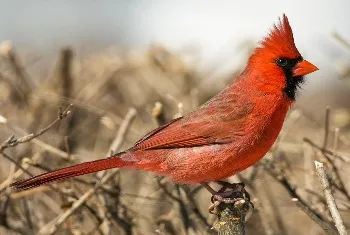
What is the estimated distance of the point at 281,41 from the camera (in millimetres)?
3422

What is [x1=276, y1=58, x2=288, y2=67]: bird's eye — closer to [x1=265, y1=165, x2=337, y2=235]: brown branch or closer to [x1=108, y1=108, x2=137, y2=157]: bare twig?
[x1=265, y1=165, x2=337, y2=235]: brown branch

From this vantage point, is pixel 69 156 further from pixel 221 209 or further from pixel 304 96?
pixel 304 96

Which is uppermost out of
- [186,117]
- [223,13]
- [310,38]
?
[223,13]

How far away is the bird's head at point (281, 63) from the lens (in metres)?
3.42

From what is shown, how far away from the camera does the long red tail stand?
3.12 m

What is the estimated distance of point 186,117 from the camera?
3533 mm

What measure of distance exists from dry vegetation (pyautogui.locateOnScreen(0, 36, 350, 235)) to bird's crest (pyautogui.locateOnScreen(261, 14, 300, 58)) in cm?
28

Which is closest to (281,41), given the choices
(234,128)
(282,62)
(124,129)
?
(282,62)

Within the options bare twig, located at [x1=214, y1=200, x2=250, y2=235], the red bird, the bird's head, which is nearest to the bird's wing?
the red bird

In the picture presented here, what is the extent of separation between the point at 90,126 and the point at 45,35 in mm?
2807

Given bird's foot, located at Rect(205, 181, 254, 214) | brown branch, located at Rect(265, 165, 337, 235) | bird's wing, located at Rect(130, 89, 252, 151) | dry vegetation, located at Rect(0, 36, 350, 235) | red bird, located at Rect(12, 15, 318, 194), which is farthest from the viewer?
dry vegetation, located at Rect(0, 36, 350, 235)

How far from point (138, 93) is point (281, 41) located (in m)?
2.09

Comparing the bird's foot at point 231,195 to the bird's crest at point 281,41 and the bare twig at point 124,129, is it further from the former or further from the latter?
the bare twig at point 124,129

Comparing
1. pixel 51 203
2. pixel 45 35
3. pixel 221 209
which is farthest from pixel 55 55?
pixel 221 209
